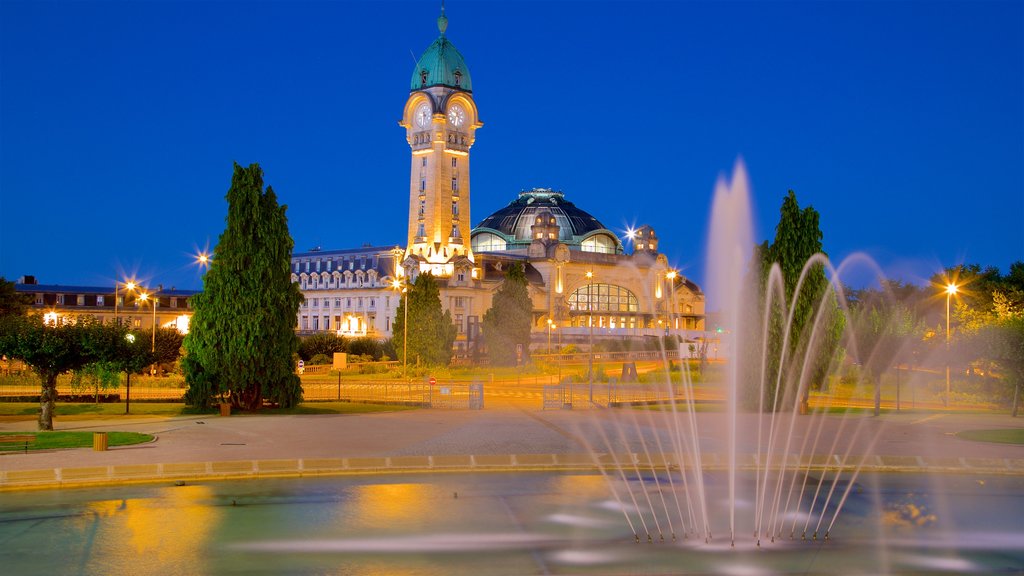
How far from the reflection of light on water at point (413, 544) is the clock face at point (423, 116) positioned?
100 m

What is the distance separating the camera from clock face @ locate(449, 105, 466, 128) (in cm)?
11669

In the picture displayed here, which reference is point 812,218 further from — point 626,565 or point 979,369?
point 626,565

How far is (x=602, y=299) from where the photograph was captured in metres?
135

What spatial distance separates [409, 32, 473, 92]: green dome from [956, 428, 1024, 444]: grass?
8779 cm

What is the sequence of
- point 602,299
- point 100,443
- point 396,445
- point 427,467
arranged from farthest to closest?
point 602,299, point 396,445, point 100,443, point 427,467

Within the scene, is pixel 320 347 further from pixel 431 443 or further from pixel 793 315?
pixel 431 443

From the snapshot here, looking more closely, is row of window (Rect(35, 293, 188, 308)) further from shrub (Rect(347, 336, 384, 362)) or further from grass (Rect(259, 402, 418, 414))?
grass (Rect(259, 402, 418, 414))

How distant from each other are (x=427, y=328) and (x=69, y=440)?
44725mm

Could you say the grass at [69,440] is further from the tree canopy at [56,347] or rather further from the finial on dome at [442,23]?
the finial on dome at [442,23]

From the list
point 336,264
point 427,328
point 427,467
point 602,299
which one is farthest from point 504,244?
point 427,467

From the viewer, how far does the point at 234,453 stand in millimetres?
27484

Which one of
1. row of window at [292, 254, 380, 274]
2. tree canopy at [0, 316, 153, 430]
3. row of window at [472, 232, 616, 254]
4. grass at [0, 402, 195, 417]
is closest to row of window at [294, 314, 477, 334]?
row of window at [292, 254, 380, 274]

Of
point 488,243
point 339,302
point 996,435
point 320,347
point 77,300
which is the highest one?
point 488,243

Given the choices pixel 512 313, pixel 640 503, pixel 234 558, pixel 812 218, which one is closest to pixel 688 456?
pixel 640 503
